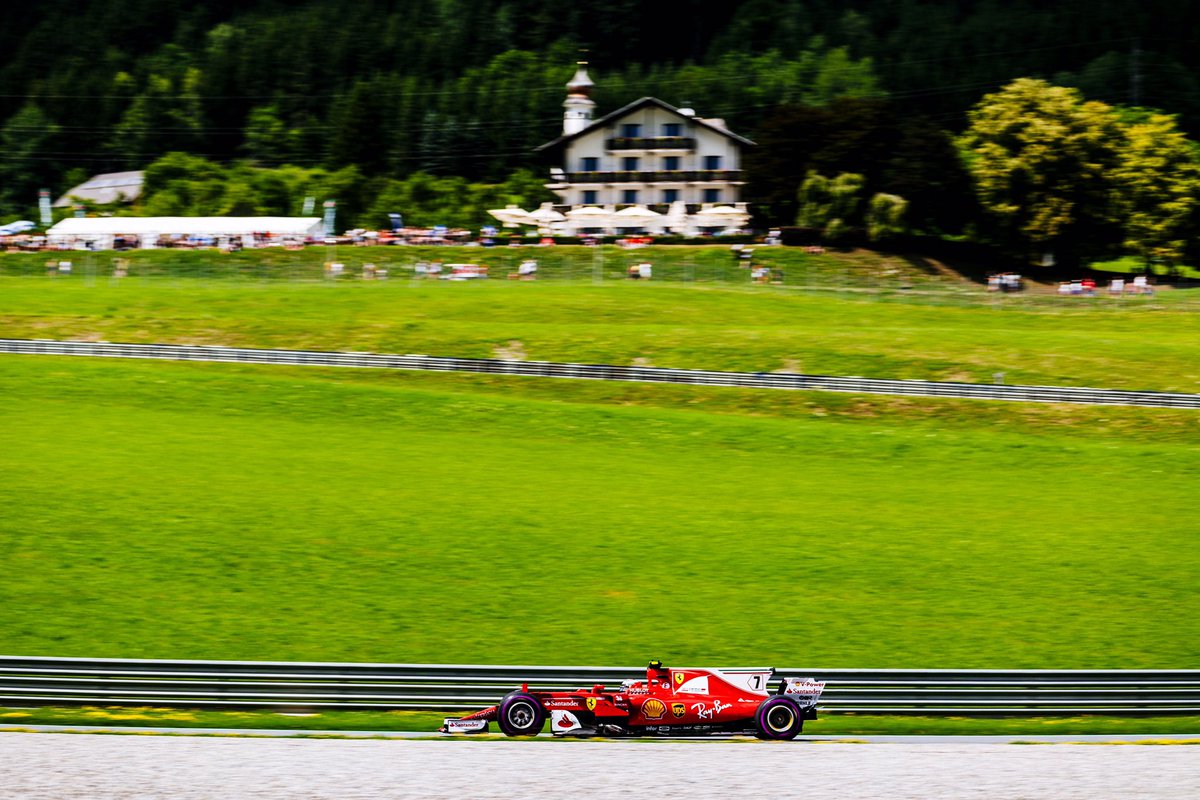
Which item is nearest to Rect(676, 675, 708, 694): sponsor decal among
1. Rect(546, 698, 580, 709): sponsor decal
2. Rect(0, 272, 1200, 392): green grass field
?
Rect(546, 698, 580, 709): sponsor decal

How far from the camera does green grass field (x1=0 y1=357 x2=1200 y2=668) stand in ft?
75.9

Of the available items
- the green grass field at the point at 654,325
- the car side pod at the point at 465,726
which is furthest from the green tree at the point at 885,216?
the car side pod at the point at 465,726

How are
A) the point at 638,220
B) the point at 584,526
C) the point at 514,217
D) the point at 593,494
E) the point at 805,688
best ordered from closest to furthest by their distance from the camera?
the point at 805,688 < the point at 584,526 < the point at 593,494 < the point at 638,220 < the point at 514,217

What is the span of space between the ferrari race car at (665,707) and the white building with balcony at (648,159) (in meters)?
75.5

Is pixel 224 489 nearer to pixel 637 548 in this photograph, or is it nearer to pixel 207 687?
pixel 637 548

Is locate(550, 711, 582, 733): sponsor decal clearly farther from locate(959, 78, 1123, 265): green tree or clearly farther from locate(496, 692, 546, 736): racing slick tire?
locate(959, 78, 1123, 265): green tree

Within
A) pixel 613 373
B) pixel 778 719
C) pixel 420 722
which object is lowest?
pixel 420 722

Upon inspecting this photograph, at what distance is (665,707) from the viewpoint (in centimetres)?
1816

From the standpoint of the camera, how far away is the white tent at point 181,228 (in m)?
79.2

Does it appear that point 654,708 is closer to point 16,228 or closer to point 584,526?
point 584,526

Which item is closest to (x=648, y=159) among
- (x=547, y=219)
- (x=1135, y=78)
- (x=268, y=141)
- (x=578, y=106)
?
(x=578, y=106)

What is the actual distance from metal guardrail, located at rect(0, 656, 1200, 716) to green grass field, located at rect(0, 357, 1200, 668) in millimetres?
2320

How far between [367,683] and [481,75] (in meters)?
121

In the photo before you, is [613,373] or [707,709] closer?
[707,709]
